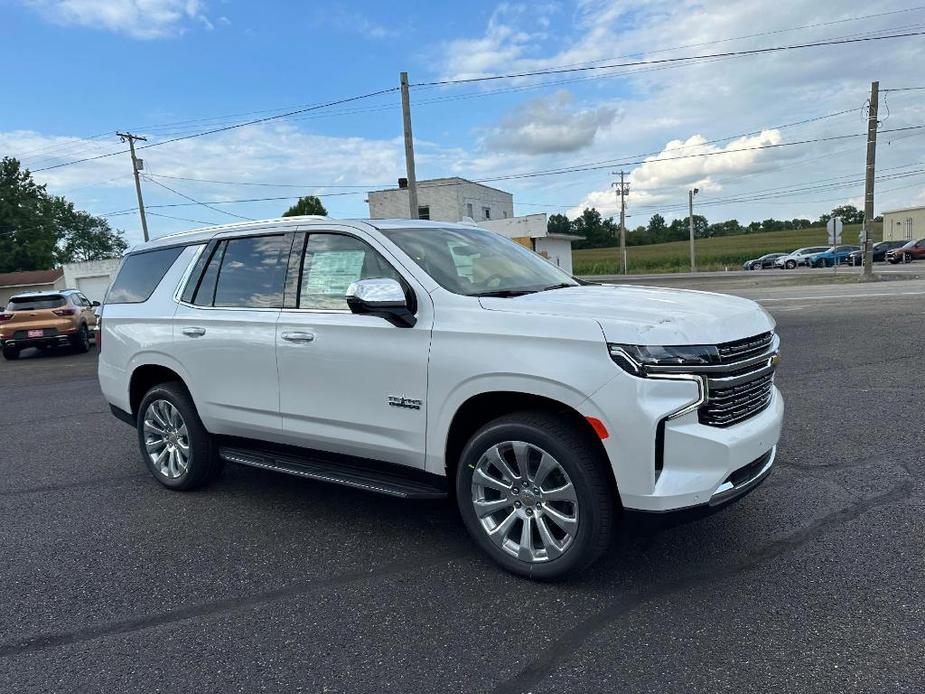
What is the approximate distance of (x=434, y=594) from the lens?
3.28 metres

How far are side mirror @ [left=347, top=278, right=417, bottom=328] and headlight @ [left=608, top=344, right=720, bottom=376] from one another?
114 centimetres

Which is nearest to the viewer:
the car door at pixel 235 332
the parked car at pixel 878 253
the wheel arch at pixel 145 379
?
the car door at pixel 235 332

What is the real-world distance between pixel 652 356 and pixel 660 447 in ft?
1.32

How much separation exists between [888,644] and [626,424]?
134 cm

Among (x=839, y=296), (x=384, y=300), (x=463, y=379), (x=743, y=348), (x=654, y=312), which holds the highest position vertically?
(x=384, y=300)

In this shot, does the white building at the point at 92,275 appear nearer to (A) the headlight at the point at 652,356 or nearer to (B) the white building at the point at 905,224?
(A) the headlight at the point at 652,356

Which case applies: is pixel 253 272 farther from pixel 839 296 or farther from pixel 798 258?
pixel 798 258

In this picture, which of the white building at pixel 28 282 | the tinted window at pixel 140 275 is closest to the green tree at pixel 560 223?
the white building at pixel 28 282

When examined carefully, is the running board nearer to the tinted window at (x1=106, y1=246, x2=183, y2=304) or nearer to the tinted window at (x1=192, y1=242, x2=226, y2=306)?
the tinted window at (x1=192, y1=242, x2=226, y2=306)

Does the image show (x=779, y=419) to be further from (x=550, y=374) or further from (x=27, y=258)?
(x=27, y=258)

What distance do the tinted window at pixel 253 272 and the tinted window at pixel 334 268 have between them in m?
0.22

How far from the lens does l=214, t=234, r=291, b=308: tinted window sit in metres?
4.33

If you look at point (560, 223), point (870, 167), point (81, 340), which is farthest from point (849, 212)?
point (81, 340)

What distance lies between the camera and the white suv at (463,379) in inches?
116
